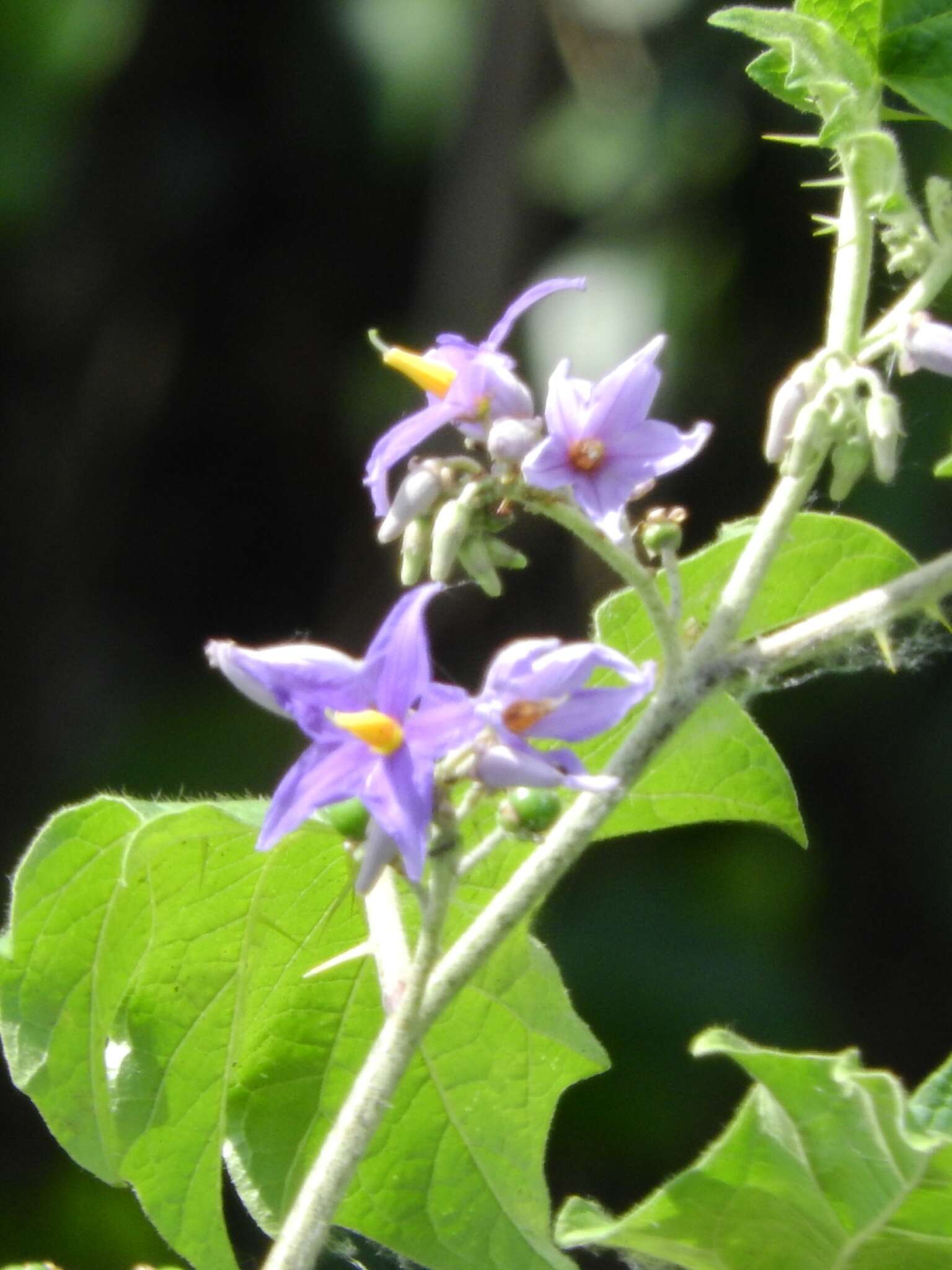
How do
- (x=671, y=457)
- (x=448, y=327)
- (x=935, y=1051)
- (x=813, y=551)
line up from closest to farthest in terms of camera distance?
1. (x=671, y=457)
2. (x=813, y=551)
3. (x=935, y=1051)
4. (x=448, y=327)

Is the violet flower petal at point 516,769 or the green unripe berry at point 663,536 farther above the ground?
the green unripe berry at point 663,536

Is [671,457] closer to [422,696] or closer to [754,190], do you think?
[422,696]

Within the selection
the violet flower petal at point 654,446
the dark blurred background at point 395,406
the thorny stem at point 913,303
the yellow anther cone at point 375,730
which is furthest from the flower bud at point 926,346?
the dark blurred background at point 395,406

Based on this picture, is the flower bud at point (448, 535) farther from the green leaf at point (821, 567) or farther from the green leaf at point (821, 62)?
the green leaf at point (821, 62)

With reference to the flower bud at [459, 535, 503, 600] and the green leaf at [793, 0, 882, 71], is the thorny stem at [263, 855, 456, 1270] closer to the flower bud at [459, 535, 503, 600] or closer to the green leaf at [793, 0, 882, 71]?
the flower bud at [459, 535, 503, 600]

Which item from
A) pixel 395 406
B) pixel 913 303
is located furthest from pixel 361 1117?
pixel 395 406

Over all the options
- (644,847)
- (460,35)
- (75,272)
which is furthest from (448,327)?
(644,847)

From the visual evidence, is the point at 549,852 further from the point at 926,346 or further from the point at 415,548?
the point at 926,346
